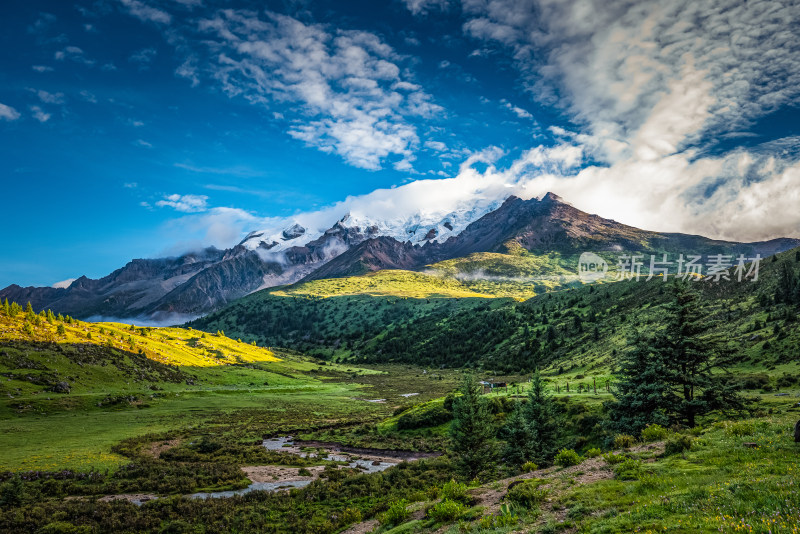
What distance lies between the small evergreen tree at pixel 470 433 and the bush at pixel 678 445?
1854 cm

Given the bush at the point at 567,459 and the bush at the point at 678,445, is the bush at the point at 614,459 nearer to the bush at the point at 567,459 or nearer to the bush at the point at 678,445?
the bush at the point at 678,445

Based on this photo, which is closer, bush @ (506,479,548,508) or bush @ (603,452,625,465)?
bush @ (506,479,548,508)

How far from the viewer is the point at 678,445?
802 inches

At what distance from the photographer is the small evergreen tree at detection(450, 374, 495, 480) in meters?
36.3

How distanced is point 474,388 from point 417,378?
459 ft

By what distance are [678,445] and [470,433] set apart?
19.9 metres

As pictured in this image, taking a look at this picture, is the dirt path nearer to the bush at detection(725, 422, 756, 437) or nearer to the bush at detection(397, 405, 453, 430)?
the bush at detection(725, 422, 756, 437)

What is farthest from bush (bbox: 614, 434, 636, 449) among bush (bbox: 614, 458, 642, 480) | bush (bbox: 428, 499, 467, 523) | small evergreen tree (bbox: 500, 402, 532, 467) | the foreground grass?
bush (bbox: 428, 499, 467, 523)

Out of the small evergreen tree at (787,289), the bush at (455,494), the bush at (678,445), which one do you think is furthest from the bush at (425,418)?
Result: the small evergreen tree at (787,289)

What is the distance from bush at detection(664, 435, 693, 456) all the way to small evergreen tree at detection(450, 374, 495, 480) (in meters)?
18.5

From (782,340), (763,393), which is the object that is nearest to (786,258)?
(782,340)

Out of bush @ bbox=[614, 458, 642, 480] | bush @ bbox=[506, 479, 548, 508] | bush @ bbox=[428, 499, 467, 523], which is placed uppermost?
bush @ bbox=[614, 458, 642, 480]

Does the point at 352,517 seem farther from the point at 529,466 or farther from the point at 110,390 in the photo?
the point at 110,390

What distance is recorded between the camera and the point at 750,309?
90625mm
